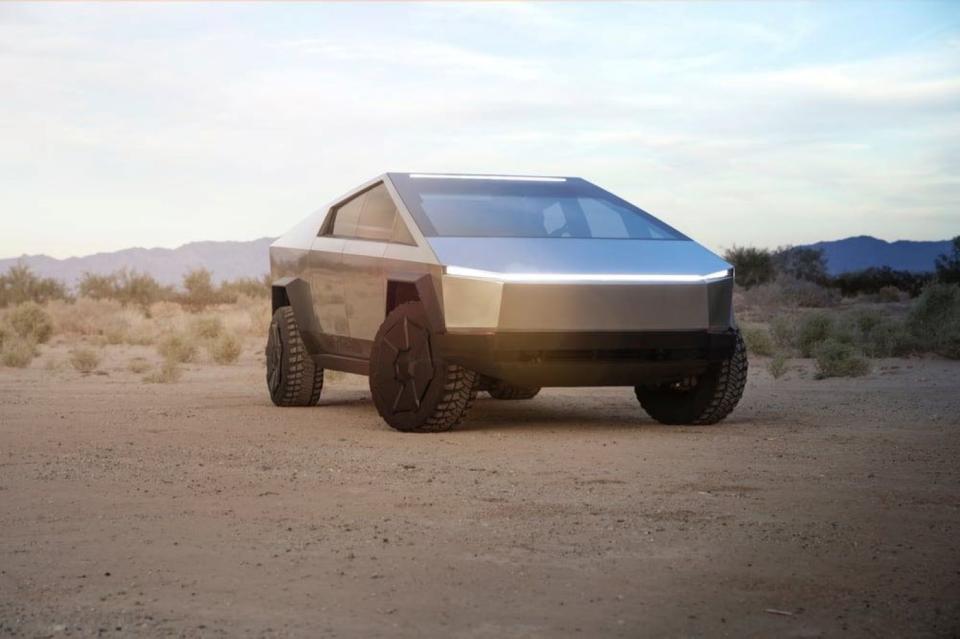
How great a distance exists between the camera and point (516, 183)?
463 inches

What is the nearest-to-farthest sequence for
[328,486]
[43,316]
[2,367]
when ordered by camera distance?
1. [328,486]
2. [2,367]
3. [43,316]

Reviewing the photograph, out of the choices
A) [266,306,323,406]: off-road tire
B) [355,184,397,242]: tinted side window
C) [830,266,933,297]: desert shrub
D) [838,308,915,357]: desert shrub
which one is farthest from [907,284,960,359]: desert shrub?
[830,266,933,297]: desert shrub

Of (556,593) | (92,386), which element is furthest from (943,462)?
(92,386)

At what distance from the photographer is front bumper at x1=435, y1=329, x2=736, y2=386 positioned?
10016mm

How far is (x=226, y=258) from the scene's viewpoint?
363 ft

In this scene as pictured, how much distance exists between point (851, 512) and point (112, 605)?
366 cm

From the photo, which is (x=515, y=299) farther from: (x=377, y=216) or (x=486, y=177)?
(x=486, y=177)

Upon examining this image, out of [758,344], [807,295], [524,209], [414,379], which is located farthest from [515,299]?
[807,295]

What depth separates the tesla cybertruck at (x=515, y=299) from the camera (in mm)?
10070

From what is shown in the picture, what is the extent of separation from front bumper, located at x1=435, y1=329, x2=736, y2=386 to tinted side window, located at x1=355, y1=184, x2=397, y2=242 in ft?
4.79

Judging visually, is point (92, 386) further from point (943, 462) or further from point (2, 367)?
point (943, 462)

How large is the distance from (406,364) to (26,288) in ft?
115

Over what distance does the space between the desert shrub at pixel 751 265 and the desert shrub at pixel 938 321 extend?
938 inches

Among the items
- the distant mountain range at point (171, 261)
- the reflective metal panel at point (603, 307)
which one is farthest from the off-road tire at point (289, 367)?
the distant mountain range at point (171, 261)
